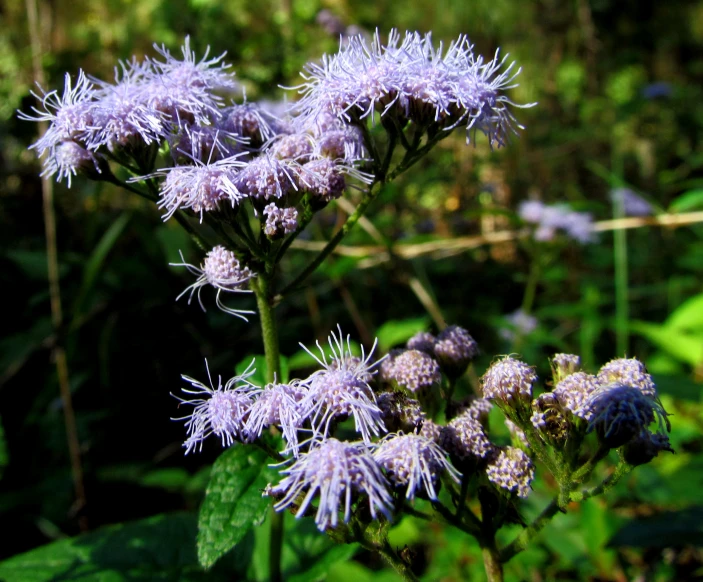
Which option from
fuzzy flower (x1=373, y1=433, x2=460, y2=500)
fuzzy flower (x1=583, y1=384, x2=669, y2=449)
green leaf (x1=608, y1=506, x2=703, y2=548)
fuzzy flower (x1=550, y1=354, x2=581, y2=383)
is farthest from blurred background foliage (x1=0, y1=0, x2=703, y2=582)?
fuzzy flower (x1=373, y1=433, x2=460, y2=500)

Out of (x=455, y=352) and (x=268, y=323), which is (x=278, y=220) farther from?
(x=455, y=352)

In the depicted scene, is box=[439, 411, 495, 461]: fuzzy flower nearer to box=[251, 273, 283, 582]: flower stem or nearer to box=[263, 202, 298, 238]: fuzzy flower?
box=[251, 273, 283, 582]: flower stem

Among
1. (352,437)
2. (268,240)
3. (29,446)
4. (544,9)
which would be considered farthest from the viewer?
(544,9)

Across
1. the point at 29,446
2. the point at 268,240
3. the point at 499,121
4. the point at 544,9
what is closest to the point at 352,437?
the point at 268,240

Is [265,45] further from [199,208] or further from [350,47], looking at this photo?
[199,208]

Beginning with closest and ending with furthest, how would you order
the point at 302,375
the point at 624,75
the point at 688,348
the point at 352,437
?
the point at 352,437 < the point at 302,375 < the point at 688,348 < the point at 624,75

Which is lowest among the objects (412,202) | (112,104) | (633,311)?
(112,104)

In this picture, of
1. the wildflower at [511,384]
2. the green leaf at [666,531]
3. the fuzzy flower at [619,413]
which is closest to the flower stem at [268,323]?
the wildflower at [511,384]

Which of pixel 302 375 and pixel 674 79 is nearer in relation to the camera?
pixel 302 375
